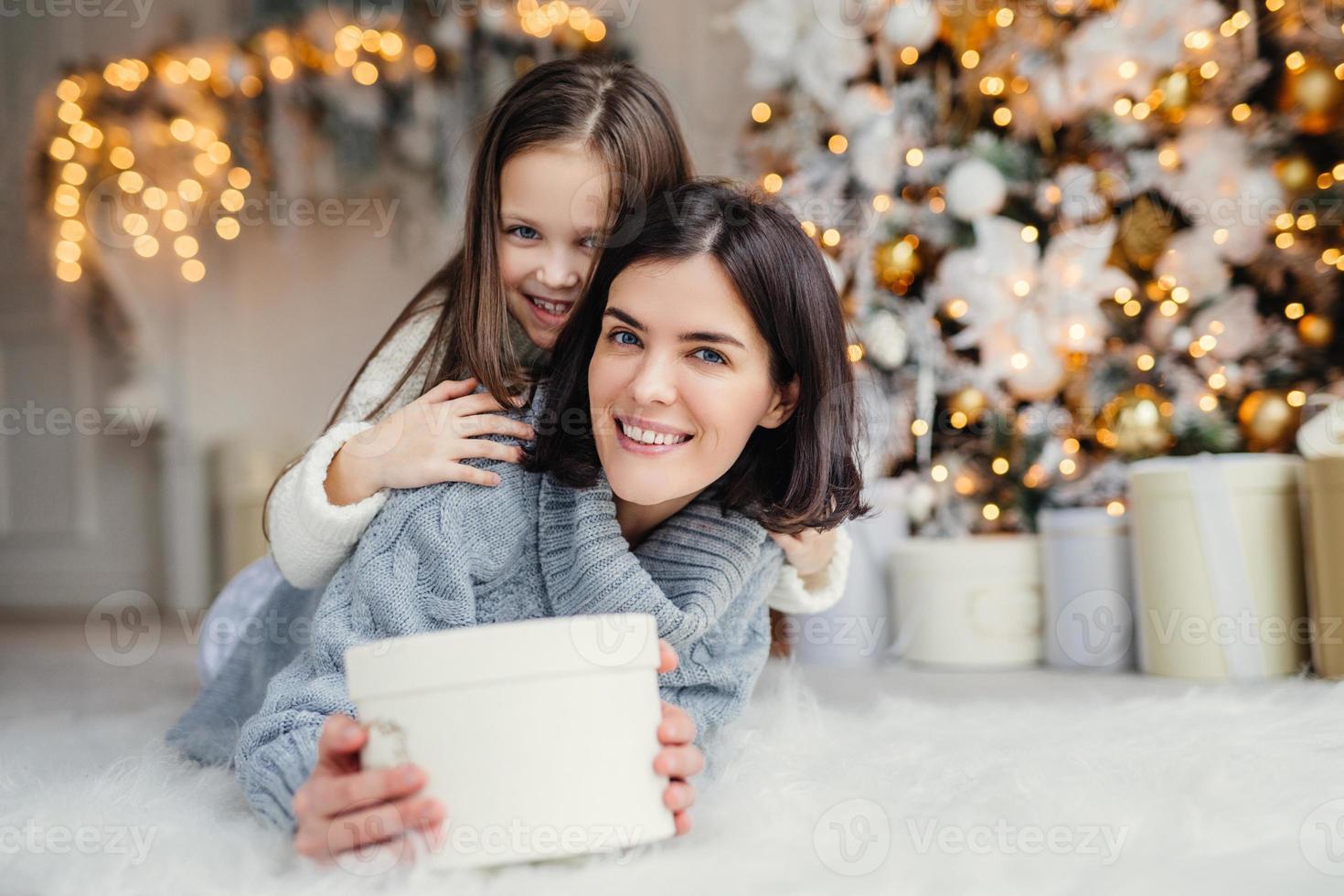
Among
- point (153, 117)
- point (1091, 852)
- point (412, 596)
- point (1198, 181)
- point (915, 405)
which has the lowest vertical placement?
point (1091, 852)

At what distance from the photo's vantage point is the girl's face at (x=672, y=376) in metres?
0.90

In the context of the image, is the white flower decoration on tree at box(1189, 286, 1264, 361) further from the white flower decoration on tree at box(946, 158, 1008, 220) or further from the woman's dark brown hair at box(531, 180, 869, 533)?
the woman's dark brown hair at box(531, 180, 869, 533)

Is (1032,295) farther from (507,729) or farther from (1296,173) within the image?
(507,729)

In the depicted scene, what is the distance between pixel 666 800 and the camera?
27.5 inches

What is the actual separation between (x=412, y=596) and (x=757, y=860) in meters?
0.33

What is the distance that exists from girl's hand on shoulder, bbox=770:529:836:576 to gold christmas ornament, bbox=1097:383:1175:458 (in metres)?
0.69

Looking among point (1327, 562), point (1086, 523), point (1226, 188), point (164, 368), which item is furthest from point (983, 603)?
point (164, 368)

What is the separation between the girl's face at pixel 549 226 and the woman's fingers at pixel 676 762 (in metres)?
0.53

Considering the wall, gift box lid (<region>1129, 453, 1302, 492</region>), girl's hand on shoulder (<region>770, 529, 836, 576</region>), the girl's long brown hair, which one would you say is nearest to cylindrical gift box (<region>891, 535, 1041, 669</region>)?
gift box lid (<region>1129, 453, 1302, 492</region>)

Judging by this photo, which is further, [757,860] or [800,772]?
[800,772]

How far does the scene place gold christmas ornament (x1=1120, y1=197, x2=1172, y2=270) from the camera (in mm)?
1827

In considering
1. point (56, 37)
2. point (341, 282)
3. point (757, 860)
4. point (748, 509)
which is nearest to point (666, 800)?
point (757, 860)

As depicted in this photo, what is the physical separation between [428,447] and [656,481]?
205 millimetres

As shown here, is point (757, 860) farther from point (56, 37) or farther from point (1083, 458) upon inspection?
point (56, 37)
